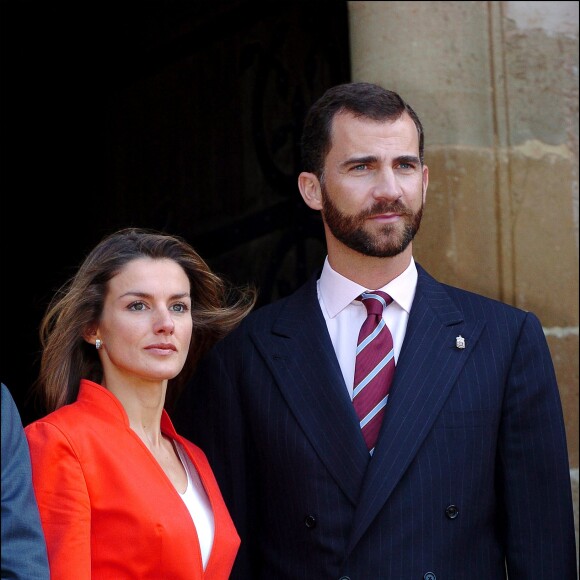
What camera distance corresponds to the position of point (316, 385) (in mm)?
2738

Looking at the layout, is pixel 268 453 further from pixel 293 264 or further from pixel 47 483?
pixel 293 264

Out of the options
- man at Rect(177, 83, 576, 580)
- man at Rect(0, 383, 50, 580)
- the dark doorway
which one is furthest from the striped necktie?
the dark doorway

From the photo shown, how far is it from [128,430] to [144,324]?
0.75 feet

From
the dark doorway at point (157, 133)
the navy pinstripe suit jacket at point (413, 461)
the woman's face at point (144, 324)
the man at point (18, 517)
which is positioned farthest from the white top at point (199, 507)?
the dark doorway at point (157, 133)

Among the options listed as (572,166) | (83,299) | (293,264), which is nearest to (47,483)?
(83,299)

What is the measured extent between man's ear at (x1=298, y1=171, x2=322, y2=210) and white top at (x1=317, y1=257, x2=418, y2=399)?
18cm

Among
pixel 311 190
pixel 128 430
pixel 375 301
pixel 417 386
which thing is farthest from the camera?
pixel 311 190

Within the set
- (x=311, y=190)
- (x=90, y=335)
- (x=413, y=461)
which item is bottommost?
(x=413, y=461)

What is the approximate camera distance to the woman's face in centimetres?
260

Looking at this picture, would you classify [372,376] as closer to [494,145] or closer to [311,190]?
[311,190]

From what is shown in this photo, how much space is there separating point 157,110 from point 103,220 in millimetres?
617

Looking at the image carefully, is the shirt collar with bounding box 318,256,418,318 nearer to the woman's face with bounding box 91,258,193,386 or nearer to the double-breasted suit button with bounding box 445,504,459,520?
the woman's face with bounding box 91,258,193,386

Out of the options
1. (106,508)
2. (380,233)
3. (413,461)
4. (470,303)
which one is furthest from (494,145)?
(106,508)

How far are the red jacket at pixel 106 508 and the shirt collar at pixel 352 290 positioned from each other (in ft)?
1.97
